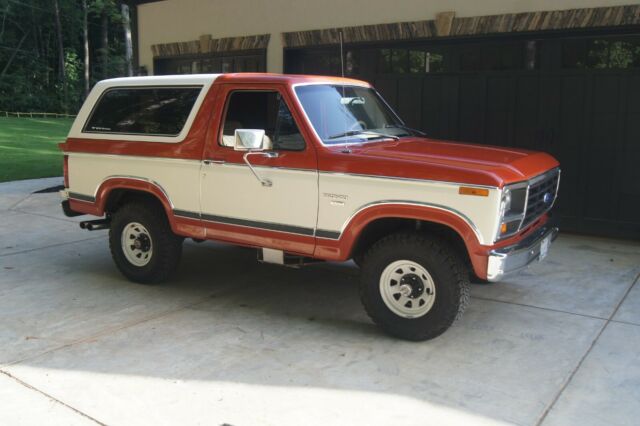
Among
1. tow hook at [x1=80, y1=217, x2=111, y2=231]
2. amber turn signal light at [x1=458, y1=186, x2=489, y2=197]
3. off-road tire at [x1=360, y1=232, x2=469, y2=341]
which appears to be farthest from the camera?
tow hook at [x1=80, y1=217, x2=111, y2=231]

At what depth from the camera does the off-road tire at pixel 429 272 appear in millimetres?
4566

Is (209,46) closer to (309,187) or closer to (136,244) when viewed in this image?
(136,244)

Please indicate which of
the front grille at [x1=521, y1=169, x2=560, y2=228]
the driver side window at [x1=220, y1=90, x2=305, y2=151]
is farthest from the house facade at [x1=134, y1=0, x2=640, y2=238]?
the driver side window at [x1=220, y1=90, x2=305, y2=151]

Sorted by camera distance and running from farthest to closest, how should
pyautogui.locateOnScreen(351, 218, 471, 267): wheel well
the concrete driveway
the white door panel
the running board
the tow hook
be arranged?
the tow hook, the running board, the white door panel, pyautogui.locateOnScreen(351, 218, 471, 267): wheel well, the concrete driveway

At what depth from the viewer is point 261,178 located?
5.23 m

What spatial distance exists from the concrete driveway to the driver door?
75 centimetres

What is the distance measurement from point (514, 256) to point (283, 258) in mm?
1907

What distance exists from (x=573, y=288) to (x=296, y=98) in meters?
3.37

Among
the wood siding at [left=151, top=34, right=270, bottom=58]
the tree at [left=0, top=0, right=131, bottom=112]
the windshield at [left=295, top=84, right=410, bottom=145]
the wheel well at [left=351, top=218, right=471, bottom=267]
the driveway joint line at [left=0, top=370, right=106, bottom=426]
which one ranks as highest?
the tree at [left=0, top=0, right=131, bottom=112]

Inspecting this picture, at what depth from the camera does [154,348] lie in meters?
4.65

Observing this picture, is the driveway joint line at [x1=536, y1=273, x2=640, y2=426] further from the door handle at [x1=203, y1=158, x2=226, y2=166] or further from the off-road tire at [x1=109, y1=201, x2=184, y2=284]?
the off-road tire at [x1=109, y1=201, x2=184, y2=284]

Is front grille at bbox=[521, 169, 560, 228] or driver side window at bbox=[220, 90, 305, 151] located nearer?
front grille at bbox=[521, 169, 560, 228]

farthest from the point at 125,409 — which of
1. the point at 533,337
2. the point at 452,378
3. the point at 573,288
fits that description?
the point at 573,288

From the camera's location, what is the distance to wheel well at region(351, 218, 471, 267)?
189 inches
